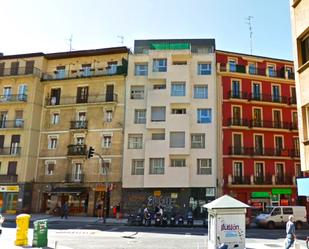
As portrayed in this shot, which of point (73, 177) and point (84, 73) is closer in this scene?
point (73, 177)

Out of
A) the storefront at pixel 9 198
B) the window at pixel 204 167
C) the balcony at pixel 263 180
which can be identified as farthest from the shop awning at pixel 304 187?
the storefront at pixel 9 198

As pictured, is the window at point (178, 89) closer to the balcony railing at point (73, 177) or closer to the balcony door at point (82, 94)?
the balcony door at point (82, 94)

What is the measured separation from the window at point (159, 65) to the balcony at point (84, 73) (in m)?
3.57

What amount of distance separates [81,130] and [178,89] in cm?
1208

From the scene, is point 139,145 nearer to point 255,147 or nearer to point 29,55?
point 255,147

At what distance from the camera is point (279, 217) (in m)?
28.4

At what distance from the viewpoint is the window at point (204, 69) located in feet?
129

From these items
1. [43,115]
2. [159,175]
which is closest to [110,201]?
[159,175]

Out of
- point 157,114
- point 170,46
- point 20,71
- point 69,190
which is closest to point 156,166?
point 157,114

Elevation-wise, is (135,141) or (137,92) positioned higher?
(137,92)

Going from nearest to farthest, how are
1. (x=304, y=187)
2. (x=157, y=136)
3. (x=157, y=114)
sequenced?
(x=304, y=187), (x=157, y=136), (x=157, y=114)

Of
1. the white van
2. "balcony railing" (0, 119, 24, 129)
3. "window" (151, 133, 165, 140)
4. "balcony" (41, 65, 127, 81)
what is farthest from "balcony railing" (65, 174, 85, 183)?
the white van

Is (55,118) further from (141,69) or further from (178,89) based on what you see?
(178,89)

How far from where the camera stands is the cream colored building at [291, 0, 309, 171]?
12.1 meters
